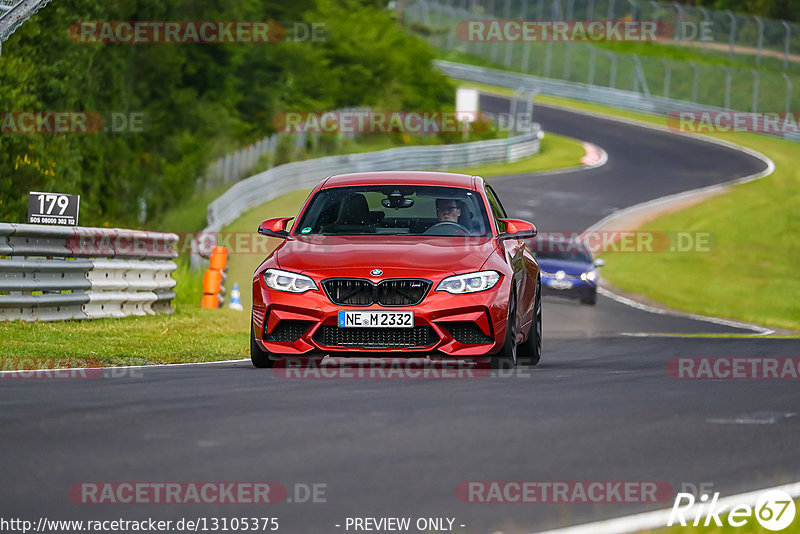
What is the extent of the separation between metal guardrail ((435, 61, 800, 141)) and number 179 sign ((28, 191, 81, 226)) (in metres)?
58.2

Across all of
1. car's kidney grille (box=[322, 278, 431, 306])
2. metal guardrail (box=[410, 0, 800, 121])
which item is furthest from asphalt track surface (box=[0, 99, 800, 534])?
metal guardrail (box=[410, 0, 800, 121])

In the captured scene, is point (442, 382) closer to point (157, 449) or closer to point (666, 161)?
point (157, 449)

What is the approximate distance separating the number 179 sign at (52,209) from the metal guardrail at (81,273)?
0.17 m

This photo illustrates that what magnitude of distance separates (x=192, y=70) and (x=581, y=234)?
17.1 m

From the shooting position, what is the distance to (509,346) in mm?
10391

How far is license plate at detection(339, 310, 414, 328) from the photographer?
1008 cm

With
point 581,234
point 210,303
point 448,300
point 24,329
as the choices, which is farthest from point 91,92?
point 448,300

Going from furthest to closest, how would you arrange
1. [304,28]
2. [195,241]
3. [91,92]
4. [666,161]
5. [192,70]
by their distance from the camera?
[304,28], [666,161], [192,70], [91,92], [195,241]

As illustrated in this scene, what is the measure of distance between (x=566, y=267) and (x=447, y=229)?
48.2 feet

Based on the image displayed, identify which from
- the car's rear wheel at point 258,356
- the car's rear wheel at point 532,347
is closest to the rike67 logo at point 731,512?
the car's rear wheel at point 258,356

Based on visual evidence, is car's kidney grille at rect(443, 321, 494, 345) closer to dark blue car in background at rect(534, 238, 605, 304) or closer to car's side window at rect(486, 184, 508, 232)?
car's side window at rect(486, 184, 508, 232)

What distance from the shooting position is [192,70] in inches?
1892

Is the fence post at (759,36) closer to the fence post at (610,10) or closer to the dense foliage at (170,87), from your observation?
the fence post at (610,10)

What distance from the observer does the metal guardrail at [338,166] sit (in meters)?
31.5
